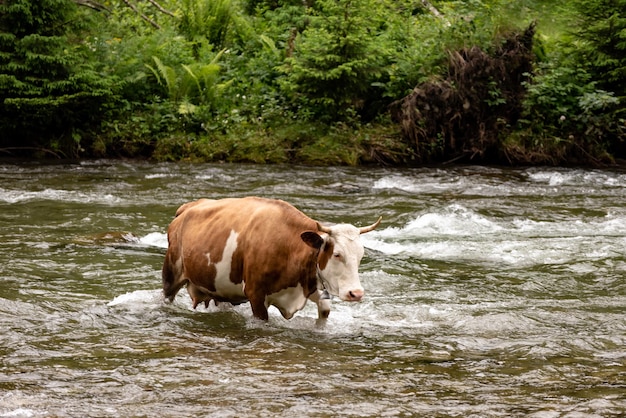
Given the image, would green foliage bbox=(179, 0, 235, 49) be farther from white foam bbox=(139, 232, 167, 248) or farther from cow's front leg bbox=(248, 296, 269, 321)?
cow's front leg bbox=(248, 296, 269, 321)

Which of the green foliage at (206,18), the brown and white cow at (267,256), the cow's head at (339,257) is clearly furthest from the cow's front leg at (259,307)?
the green foliage at (206,18)

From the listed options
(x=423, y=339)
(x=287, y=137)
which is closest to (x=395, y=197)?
(x=287, y=137)

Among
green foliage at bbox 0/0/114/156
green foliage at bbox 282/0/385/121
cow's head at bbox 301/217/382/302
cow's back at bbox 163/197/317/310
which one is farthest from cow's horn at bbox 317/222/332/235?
green foliage at bbox 0/0/114/156

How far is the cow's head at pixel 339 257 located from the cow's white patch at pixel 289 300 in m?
0.40

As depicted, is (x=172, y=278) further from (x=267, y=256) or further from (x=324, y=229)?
(x=324, y=229)

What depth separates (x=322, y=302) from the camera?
7508mm

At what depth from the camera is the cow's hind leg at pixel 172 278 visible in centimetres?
852

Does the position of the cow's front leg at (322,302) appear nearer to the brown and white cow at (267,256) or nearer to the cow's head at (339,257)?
the brown and white cow at (267,256)

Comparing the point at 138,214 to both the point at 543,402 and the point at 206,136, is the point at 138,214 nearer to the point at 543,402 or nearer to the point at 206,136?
the point at 206,136

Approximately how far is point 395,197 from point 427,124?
5.82 metres

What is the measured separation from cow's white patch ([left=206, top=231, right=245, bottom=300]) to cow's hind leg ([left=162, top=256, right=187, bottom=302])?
2.33 feet

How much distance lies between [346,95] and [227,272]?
15.2m

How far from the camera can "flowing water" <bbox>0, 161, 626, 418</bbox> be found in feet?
18.3

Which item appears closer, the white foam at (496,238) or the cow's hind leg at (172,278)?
the cow's hind leg at (172,278)
